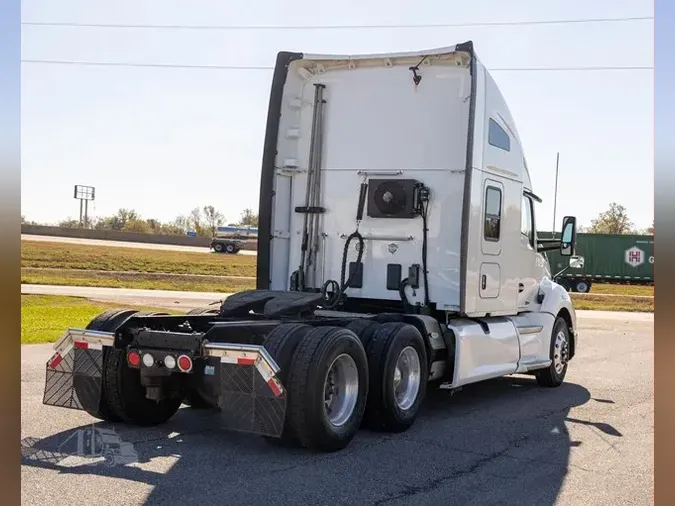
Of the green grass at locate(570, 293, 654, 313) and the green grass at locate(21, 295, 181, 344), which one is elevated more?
the green grass at locate(21, 295, 181, 344)

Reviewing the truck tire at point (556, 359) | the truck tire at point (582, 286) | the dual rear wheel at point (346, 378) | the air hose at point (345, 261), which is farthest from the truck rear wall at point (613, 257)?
the dual rear wheel at point (346, 378)

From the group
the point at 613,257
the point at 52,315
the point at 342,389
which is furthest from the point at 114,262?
the point at 342,389

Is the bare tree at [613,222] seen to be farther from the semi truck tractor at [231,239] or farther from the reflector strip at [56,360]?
the reflector strip at [56,360]

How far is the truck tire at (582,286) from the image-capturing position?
1789 inches

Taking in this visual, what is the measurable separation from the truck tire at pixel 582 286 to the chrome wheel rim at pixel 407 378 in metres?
39.9

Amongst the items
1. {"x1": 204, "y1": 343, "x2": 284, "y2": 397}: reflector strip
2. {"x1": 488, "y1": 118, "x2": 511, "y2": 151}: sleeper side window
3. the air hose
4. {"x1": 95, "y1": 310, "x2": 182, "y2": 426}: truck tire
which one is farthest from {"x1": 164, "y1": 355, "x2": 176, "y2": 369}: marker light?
{"x1": 488, "y1": 118, "x2": 511, "y2": 151}: sleeper side window

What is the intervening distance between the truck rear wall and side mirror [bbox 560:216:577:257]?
35.3 meters

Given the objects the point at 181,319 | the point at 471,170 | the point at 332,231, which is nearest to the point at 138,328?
the point at 181,319

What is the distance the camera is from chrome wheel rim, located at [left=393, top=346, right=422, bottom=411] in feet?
25.6

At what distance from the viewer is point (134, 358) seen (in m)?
6.94

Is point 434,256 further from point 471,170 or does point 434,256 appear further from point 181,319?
point 181,319

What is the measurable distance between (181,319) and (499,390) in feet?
16.7

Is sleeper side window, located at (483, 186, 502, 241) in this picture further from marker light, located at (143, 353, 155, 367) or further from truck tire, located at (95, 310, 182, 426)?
marker light, located at (143, 353, 155, 367)

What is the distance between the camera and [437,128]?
9164 millimetres
